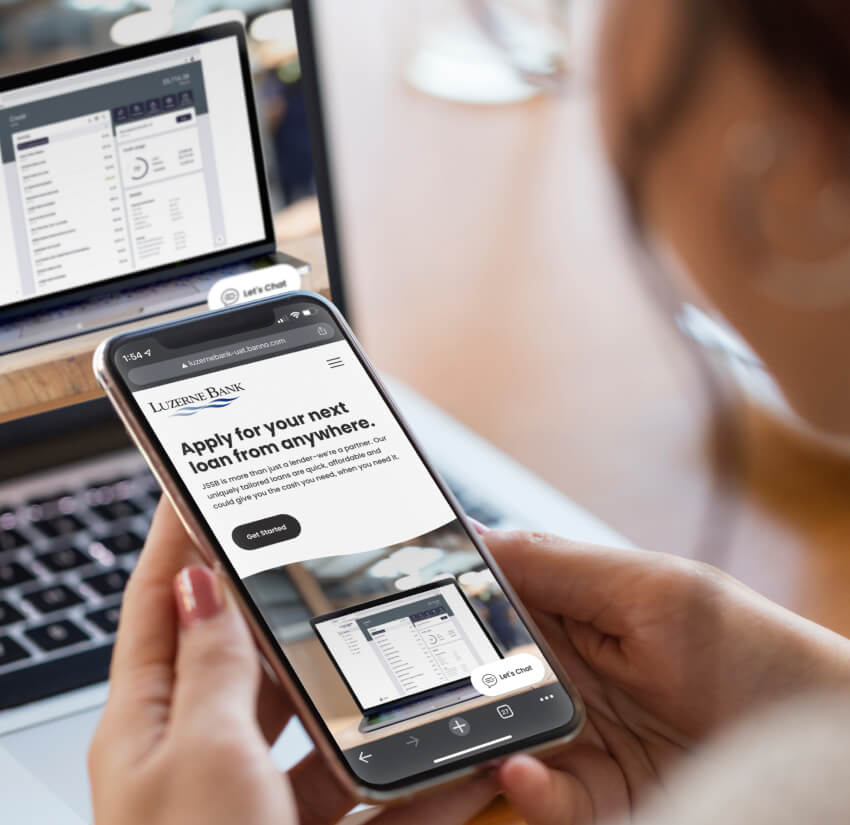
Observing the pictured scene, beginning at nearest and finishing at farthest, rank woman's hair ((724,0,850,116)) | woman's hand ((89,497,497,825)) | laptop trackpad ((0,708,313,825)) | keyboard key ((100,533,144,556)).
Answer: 1. woman's hair ((724,0,850,116))
2. woman's hand ((89,497,497,825))
3. laptop trackpad ((0,708,313,825))
4. keyboard key ((100,533,144,556))

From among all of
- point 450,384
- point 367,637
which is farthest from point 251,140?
point 450,384

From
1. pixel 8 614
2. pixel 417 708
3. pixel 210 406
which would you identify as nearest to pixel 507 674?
pixel 417 708

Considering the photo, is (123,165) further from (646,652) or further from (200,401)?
(646,652)

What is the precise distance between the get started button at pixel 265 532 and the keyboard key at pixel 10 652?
0.50 ft

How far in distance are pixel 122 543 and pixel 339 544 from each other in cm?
18

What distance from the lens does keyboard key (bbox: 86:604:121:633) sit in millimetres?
455

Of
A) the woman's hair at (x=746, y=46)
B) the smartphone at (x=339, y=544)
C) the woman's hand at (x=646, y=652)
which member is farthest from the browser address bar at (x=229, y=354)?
the woman's hair at (x=746, y=46)

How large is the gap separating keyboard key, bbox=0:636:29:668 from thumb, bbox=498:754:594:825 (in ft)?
0.73

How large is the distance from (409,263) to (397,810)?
0.48 meters

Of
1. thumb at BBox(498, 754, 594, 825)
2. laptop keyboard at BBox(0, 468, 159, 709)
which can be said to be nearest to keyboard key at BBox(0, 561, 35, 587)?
laptop keyboard at BBox(0, 468, 159, 709)

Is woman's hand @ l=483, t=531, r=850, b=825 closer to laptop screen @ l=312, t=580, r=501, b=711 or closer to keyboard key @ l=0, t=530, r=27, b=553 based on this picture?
laptop screen @ l=312, t=580, r=501, b=711

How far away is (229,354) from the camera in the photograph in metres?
0.37

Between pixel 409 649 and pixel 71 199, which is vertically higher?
pixel 71 199

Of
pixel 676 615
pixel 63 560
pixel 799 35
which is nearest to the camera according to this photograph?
pixel 799 35
